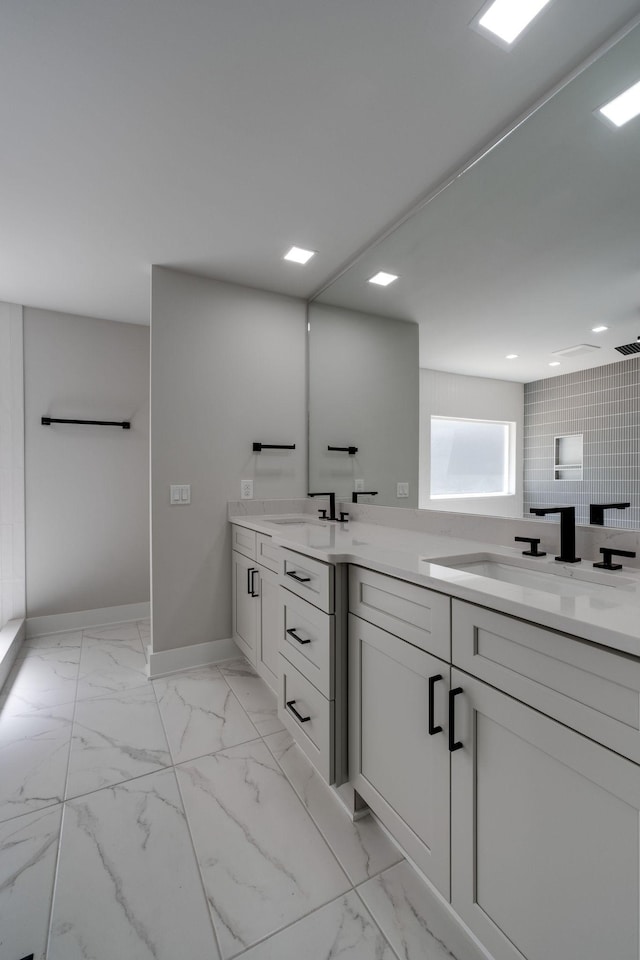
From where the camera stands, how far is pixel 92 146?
1.61 m

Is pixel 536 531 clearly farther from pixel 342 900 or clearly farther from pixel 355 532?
pixel 342 900

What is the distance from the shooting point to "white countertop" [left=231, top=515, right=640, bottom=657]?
71cm

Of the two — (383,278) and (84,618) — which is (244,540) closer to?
(383,278)

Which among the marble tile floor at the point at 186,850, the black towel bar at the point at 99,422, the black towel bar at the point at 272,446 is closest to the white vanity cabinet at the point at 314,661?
the marble tile floor at the point at 186,850

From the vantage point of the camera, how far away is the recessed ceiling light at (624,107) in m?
1.17

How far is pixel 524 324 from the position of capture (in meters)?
1.49

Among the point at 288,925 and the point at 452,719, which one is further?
the point at 288,925

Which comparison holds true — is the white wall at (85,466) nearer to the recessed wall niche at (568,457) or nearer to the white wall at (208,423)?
the white wall at (208,423)

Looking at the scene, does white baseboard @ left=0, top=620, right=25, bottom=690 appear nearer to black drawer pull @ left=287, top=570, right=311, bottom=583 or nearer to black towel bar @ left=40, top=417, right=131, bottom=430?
black towel bar @ left=40, top=417, right=131, bottom=430

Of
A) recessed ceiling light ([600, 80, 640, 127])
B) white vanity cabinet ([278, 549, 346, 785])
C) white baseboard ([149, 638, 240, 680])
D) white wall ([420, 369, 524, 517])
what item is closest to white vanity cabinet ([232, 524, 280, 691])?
white baseboard ([149, 638, 240, 680])

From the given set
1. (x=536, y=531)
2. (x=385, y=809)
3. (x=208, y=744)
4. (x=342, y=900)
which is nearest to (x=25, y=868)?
(x=208, y=744)

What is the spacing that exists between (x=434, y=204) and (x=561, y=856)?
84.4 inches

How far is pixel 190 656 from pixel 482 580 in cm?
214

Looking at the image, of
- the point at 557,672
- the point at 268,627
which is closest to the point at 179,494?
the point at 268,627
